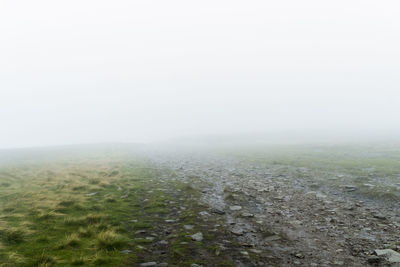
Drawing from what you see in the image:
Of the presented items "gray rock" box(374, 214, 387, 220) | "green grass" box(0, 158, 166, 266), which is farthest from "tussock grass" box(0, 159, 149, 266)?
"gray rock" box(374, 214, 387, 220)

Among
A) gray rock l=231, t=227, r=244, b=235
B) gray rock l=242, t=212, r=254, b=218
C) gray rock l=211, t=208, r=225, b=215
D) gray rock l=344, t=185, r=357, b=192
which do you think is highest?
gray rock l=231, t=227, r=244, b=235

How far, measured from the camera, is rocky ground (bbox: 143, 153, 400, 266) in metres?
6.75

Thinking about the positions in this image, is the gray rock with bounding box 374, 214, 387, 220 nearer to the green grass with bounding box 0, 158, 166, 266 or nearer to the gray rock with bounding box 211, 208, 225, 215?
the gray rock with bounding box 211, 208, 225, 215

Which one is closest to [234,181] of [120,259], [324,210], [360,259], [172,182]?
[172,182]

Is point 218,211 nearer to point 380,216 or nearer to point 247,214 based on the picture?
point 247,214

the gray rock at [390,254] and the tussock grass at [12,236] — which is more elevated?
the tussock grass at [12,236]

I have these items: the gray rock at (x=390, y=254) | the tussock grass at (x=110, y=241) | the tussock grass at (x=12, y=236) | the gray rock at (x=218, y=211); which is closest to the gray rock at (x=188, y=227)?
the gray rock at (x=218, y=211)

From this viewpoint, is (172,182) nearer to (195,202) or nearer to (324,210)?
(195,202)

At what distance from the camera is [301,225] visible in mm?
9438

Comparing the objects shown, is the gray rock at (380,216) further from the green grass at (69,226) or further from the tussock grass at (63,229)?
the tussock grass at (63,229)

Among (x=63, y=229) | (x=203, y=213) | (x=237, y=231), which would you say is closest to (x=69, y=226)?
(x=63, y=229)

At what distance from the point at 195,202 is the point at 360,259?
26.4ft

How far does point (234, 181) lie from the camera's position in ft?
62.6

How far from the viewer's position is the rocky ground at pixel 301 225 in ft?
22.1
